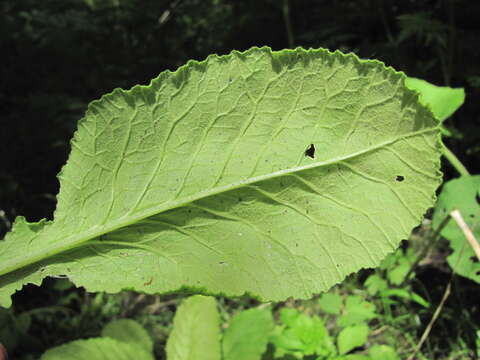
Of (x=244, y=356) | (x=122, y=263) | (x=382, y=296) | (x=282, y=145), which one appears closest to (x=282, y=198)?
(x=282, y=145)

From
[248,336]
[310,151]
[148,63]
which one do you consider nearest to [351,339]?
[248,336]

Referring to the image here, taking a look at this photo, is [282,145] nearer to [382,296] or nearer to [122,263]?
[122,263]

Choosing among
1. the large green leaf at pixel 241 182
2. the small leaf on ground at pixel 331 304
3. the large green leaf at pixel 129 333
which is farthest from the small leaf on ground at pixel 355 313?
the large green leaf at pixel 241 182

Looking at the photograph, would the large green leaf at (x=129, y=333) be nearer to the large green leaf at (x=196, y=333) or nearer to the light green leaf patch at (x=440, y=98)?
the large green leaf at (x=196, y=333)

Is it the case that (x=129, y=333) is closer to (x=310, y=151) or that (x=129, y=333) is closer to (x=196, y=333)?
(x=196, y=333)

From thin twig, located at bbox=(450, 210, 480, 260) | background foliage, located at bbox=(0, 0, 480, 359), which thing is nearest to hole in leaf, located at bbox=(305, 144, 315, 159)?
thin twig, located at bbox=(450, 210, 480, 260)

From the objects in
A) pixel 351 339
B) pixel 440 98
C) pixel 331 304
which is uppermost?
pixel 440 98
